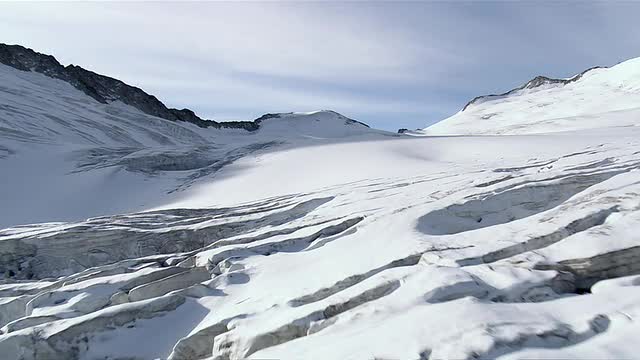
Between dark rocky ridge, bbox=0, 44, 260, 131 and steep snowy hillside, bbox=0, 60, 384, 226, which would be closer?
steep snowy hillside, bbox=0, 60, 384, 226

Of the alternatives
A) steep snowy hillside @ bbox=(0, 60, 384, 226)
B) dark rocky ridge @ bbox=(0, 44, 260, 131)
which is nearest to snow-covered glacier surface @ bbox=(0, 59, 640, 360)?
steep snowy hillside @ bbox=(0, 60, 384, 226)

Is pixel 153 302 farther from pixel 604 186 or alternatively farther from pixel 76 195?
pixel 76 195

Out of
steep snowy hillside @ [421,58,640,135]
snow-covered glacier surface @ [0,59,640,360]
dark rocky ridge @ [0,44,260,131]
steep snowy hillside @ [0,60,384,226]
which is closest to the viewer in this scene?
snow-covered glacier surface @ [0,59,640,360]

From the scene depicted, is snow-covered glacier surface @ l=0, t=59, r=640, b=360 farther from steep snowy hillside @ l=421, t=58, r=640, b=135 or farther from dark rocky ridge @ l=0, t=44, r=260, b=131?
dark rocky ridge @ l=0, t=44, r=260, b=131

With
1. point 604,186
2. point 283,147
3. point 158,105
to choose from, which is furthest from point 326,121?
point 604,186

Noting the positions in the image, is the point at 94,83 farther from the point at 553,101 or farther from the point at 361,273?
the point at 553,101
